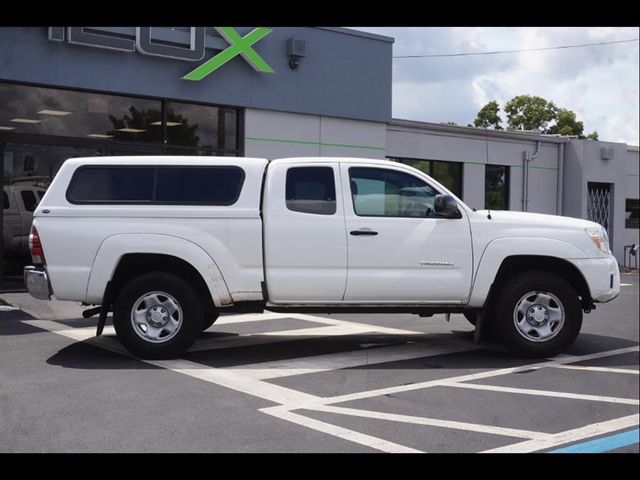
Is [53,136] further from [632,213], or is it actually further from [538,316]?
[632,213]

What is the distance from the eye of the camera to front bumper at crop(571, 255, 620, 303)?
7.54 metres

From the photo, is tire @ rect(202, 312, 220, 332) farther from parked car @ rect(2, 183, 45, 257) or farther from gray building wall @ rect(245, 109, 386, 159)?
gray building wall @ rect(245, 109, 386, 159)

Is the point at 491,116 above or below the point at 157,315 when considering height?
above

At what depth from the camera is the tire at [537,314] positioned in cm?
747

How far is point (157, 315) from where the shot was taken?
7.34 m

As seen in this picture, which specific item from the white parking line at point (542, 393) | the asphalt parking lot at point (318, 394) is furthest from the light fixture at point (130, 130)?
the white parking line at point (542, 393)

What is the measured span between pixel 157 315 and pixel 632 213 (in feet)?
67.1

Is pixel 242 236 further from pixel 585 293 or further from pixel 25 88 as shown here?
pixel 25 88

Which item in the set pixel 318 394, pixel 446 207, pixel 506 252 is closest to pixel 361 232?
pixel 446 207

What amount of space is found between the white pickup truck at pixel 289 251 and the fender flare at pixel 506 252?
0.01 metres

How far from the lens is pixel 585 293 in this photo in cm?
772

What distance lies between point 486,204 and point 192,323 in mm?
14460

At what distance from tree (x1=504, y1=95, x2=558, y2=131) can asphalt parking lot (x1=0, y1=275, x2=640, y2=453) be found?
33.4m

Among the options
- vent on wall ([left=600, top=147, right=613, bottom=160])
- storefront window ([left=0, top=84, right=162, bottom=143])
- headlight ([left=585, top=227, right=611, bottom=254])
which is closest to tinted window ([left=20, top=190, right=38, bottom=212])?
storefront window ([left=0, top=84, right=162, bottom=143])
